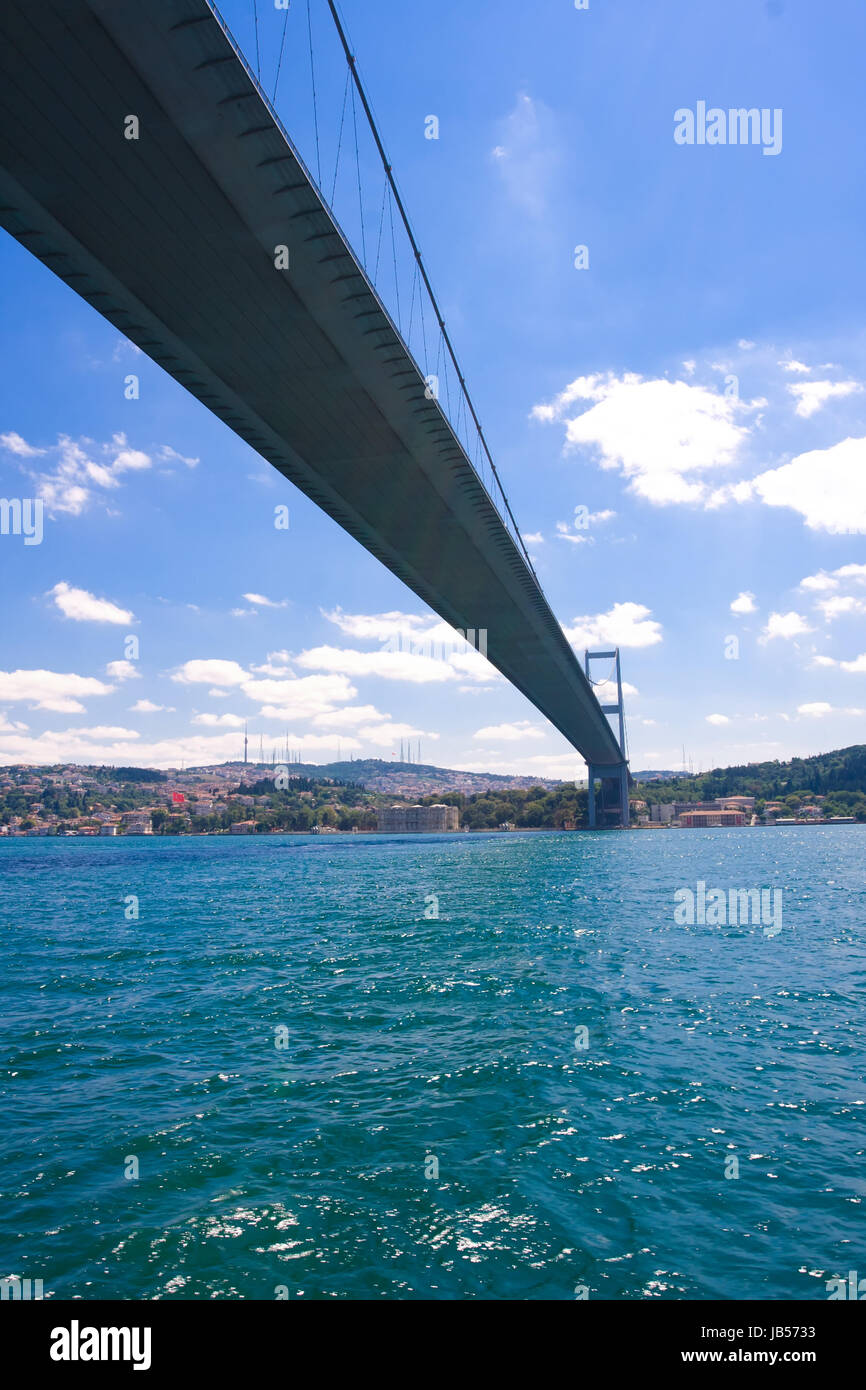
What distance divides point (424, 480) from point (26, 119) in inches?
682

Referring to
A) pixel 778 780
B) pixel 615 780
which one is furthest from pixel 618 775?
pixel 778 780

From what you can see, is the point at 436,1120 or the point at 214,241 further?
the point at 214,241

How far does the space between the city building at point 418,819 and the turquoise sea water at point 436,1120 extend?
148m

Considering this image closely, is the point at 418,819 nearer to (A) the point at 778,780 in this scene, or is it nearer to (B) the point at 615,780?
(B) the point at 615,780

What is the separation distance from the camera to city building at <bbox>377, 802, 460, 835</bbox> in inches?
6457

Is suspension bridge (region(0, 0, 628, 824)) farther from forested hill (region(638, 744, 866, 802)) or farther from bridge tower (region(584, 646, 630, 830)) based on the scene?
forested hill (region(638, 744, 866, 802))

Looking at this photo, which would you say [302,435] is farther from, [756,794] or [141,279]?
[756,794]

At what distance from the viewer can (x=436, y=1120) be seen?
707 centimetres

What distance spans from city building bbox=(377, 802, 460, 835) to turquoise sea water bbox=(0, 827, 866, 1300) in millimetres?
148455

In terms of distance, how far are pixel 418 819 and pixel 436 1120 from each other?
15933cm

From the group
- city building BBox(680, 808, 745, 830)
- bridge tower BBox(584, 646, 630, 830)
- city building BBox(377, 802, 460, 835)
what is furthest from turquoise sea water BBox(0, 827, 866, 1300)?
city building BBox(377, 802, 460, 835)

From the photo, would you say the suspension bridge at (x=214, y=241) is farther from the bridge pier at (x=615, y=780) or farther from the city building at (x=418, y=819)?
the city building at (x=418, y=819)

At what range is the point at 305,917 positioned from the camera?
74.3ft

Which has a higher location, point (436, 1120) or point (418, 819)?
point (436, 1120)
